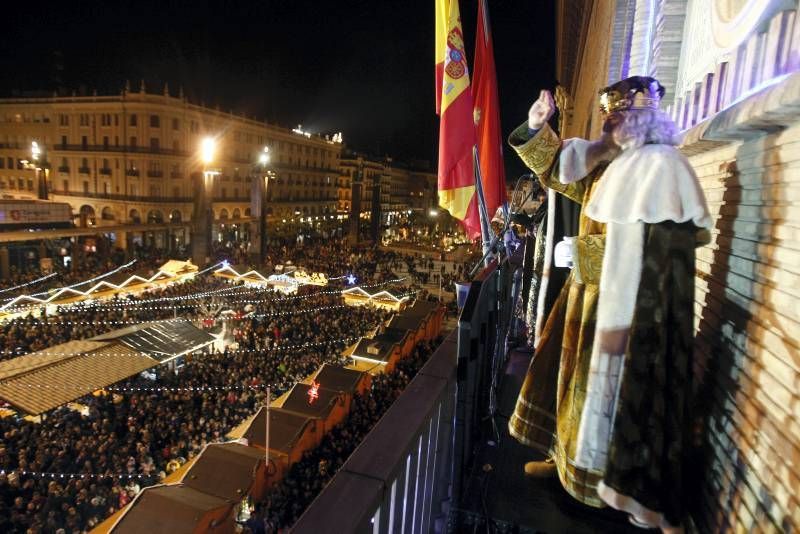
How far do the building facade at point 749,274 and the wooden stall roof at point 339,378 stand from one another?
9710 millimetres

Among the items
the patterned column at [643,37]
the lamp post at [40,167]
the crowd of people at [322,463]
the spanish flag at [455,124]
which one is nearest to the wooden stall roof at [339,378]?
the crowd of people at [322,463]

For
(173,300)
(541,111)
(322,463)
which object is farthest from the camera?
(173,300)

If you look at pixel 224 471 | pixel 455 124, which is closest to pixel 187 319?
pixel 224 471

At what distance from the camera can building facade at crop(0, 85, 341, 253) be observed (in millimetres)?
40000

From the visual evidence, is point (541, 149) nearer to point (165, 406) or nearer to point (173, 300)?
point (165, 406)

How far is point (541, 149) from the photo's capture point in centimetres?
262

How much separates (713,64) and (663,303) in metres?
1.90

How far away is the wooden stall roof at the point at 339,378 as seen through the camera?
11.6 metres

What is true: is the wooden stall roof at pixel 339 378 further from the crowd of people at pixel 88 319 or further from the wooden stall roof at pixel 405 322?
the crowd of people at pixel 88 319

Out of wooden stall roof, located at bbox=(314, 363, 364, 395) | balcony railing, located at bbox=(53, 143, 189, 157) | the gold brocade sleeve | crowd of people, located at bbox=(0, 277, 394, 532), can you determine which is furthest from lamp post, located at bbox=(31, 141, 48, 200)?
the gold brocade sleeve

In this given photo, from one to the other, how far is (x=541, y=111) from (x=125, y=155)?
44979 millimetres

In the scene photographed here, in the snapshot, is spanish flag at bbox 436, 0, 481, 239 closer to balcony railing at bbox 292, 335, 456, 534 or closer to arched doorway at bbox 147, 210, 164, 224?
balcony railing at bbox 292, 335, 456, 534

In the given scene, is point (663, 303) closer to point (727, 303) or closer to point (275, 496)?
point (727, 303)

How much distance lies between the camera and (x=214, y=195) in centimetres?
4528
